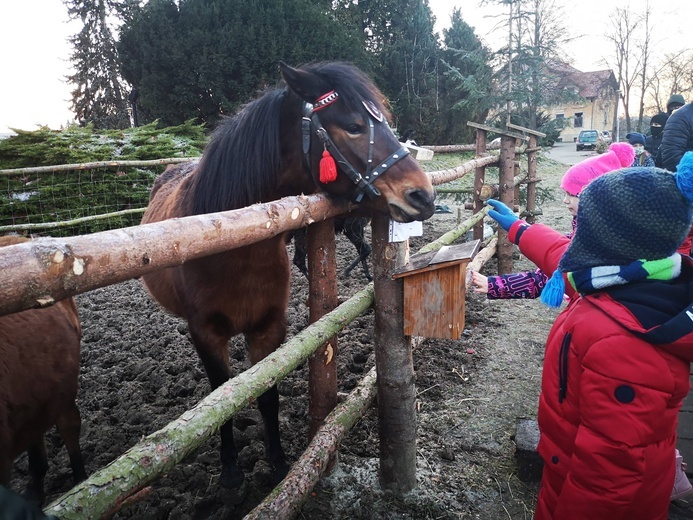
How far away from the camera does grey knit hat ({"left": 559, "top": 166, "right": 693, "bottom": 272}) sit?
1280mm

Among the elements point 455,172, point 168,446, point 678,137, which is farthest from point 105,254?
point 678,137

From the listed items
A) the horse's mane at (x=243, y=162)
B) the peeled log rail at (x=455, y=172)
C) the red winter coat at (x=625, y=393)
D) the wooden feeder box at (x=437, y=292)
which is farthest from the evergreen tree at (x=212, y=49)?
the red winter coat at (x=625, y=393)

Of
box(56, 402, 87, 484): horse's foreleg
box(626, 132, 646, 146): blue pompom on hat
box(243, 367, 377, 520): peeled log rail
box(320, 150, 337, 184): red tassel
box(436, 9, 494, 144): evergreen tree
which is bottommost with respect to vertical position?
box(56, 402, 87, 484): horse's foreleg

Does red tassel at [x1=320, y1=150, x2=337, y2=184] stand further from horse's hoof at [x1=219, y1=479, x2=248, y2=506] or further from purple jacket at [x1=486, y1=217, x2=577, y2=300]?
horse's hoof at [x1=219, y1=479, x2=248, y2=506]

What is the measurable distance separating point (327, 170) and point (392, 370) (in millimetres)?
961

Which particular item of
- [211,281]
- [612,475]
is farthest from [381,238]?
[612,475]

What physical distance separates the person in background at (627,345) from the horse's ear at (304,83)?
1.31 m

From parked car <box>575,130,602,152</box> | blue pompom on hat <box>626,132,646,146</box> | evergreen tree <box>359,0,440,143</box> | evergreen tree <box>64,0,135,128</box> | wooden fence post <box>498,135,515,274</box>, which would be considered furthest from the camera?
parked car <box>575,130,602,152</box>

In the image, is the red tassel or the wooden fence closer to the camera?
the wooden fence

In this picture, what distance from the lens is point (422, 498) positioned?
225 cm

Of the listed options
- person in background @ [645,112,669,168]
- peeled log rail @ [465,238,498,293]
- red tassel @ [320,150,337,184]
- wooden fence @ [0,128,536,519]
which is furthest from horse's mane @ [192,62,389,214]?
person in background @ [645,112,669,168]

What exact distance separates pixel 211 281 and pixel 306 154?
78 centimetres

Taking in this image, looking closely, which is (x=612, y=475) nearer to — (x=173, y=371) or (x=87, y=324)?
(x=173, y=371)

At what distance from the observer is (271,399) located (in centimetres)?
250
